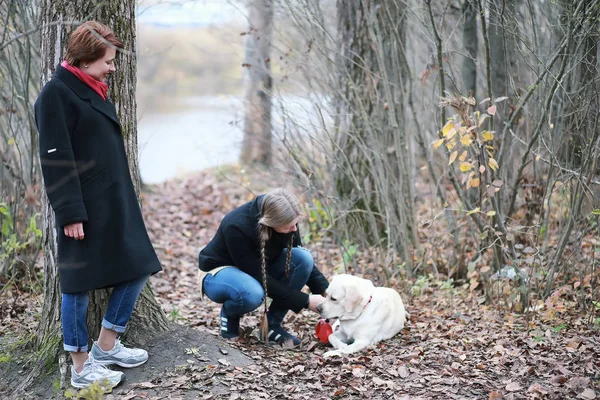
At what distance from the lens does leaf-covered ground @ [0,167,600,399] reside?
13.4 ft

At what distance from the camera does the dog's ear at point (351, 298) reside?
4.99 m

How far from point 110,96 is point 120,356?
1.66 metres

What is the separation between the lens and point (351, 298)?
4992 millimetres

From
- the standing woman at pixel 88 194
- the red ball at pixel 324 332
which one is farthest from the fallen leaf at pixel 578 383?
the standing woman at pixel 88 194

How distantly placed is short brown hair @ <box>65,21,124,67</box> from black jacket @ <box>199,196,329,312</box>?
1.60 metres

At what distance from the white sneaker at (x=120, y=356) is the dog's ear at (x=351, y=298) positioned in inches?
60.9

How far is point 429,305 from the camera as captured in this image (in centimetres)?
614

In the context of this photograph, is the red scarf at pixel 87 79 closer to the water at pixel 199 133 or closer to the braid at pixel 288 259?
the braid at pixel 288 259

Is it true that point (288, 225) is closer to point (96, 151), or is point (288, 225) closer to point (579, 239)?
point (96, 151)

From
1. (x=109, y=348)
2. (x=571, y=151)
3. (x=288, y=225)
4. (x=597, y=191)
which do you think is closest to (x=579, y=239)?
(x=597, y=191)

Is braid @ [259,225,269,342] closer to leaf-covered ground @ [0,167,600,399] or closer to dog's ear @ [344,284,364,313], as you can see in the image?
leaf-covered ground @ [0,167,600,399]

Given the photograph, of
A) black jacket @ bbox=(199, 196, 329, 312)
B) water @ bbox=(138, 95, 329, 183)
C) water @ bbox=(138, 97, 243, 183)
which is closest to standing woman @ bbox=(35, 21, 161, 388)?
black jacket @ bbox=(199, 196, 329, 312)

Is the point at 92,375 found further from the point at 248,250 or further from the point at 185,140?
the point at 185,140

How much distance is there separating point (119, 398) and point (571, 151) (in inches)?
162
